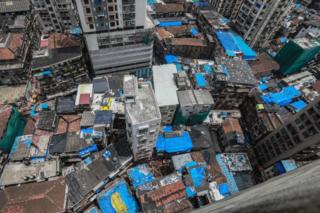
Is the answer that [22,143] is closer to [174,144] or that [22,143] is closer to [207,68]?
[174,144]

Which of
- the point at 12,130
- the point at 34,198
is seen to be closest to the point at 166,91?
the point at 34,198

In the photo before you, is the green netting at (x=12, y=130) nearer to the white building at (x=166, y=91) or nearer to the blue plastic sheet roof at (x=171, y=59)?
the white building at (x=166, y=91)

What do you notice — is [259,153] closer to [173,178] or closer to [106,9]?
[173,178]

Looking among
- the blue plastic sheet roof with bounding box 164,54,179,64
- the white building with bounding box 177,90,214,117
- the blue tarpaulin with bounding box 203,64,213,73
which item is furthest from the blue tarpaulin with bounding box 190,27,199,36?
the white building with bounding box 177,90,214,117

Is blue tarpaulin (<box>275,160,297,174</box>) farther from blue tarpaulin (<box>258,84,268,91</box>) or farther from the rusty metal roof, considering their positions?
the rusty metal roof

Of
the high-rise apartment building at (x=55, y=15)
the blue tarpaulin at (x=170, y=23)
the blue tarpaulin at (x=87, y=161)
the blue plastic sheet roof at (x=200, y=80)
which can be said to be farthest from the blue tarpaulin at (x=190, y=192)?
the high-rise apartment building at (x=55, y=15)

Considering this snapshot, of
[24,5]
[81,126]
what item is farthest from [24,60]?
[81,126]
